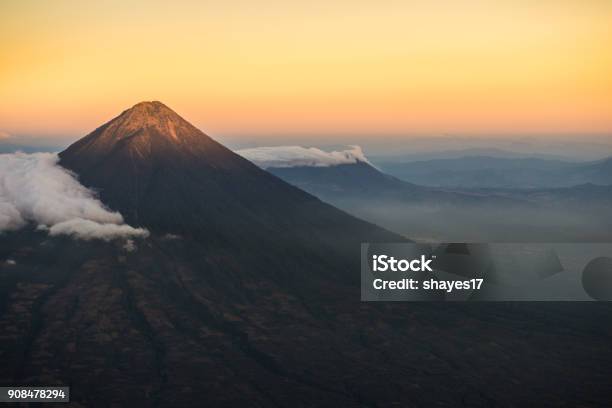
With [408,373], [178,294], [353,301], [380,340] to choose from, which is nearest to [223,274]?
[178,294]

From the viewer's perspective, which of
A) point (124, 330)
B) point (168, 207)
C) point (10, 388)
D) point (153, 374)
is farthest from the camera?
point (168, 207)

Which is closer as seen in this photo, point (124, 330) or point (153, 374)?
point (153, 374)

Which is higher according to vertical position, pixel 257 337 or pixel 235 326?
pixel 235 326

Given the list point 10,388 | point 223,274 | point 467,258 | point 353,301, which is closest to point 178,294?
point 223,274

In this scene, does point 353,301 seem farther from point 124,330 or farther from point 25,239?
point 25,239

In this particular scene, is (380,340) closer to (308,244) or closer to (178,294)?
(178,294)

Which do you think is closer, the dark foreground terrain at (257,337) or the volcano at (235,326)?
the dark foreground terrain at (257,337)

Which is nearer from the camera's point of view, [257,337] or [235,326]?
[257,337]

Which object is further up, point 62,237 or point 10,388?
point 62,237

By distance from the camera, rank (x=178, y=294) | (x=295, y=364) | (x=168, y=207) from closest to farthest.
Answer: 1. (x=295, y=364)
2. (x=178, y=294)
3. (x=168, y=207)

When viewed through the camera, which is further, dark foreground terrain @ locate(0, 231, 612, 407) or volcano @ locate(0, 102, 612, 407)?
volcano @ locate(0, 102, 612, 407)
